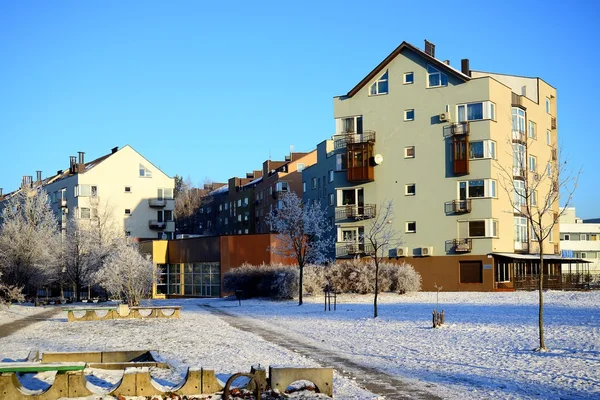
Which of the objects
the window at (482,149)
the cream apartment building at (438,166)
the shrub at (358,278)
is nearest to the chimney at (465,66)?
the cream apartment building at (438,166)

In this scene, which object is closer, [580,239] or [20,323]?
[20,323]

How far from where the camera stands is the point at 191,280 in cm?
6438

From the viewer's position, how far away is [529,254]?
58.0 meters

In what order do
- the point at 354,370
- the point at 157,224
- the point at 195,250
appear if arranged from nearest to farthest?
1. the point at 354,370
2. the point at 195,250
3. the point at 157,224

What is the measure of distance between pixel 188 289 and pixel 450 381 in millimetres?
52679

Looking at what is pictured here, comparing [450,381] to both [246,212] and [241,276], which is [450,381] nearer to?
[241,276]

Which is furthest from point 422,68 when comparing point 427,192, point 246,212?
point 246,212

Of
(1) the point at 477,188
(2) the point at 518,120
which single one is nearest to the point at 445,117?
(1) the point at 477,188

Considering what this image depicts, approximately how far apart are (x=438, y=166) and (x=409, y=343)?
37561 millimetres

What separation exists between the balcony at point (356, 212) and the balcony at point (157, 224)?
3419 cm

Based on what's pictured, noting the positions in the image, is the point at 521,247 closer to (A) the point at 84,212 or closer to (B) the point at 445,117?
(B) the point at 445,117

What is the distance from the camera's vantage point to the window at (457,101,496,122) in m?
54.7

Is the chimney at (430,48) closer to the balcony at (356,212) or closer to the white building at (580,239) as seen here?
the balcony at (356,212)

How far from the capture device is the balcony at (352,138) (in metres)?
58.9
